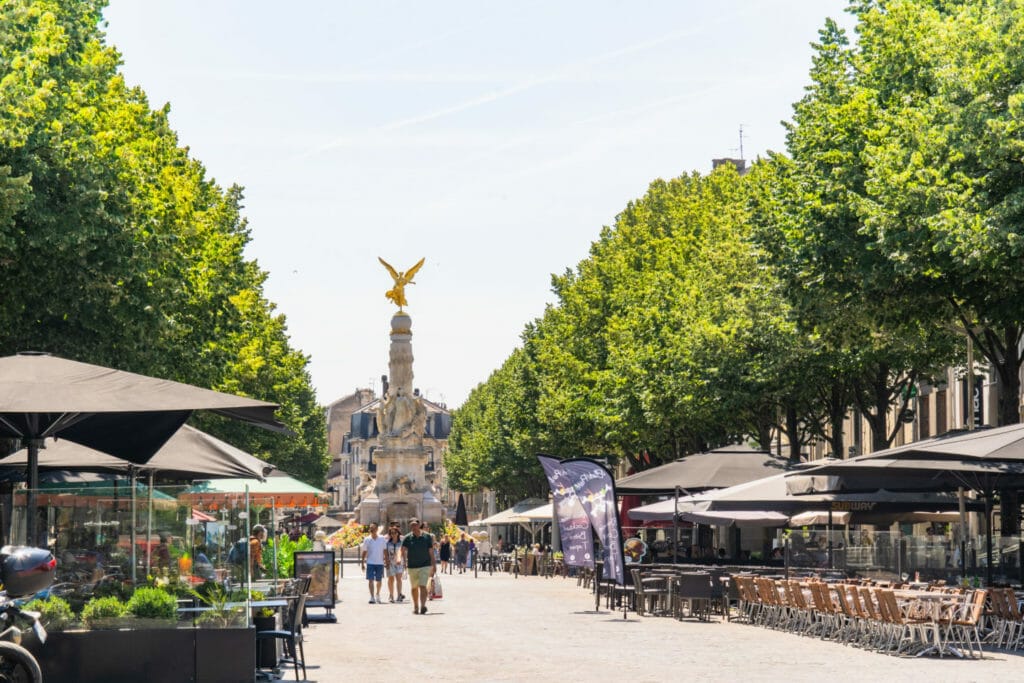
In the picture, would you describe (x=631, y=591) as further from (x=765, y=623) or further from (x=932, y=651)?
(x=932, y=651)

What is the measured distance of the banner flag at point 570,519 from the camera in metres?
30.1

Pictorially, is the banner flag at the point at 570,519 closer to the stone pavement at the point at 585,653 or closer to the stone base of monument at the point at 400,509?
the stone pavement at the point at 585,653

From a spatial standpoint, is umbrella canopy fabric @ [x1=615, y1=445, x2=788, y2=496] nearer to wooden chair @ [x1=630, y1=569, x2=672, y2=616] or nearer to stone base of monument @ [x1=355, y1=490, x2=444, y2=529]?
wooden chair @ [x1=630, y1=569, x2=672, y2=616]

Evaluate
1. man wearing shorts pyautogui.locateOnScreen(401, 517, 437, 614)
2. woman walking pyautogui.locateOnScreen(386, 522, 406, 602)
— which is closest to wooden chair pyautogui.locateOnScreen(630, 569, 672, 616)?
man wearing shorts pyautogui.locateOnScreen(401, 517, 437, 614)

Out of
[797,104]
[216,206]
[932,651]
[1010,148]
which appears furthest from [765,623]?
[216,206]

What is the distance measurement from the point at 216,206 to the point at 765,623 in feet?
83.8

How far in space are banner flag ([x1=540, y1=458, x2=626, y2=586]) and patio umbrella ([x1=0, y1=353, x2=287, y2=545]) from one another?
1367 cm

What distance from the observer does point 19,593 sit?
12.9m

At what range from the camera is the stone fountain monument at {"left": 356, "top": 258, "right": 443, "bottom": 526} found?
262 feet

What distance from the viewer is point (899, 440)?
6450cm

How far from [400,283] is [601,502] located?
58.5 metres

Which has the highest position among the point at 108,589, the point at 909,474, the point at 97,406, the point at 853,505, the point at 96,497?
the point at 97,406

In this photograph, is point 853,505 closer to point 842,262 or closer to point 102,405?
point 842,262

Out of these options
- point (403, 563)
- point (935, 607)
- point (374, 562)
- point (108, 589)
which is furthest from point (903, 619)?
point (403, 563)
